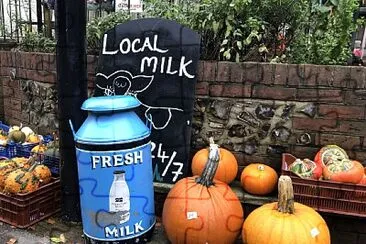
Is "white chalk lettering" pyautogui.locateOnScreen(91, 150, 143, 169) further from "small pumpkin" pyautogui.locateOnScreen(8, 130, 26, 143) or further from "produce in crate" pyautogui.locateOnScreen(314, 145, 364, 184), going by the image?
"small pumpkin" pyautogui.locateOnScreen(8, 130, 26, 143)

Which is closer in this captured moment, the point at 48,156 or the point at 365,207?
the point at 365,207

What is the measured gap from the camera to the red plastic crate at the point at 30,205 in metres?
3.14

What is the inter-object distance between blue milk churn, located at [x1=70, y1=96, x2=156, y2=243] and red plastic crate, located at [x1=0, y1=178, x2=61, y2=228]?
1.75ft

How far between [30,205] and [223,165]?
5.06ft

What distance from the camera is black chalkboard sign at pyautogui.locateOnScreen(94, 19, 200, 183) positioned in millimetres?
3426

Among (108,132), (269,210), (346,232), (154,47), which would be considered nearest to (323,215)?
(346,232)

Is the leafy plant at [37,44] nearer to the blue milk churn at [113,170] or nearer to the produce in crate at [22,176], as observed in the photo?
the produce in crate at [22,176]

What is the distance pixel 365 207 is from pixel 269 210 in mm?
693

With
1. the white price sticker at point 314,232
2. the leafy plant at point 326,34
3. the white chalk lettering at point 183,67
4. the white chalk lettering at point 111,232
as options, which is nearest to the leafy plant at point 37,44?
the white chalk lettering at point 183,67

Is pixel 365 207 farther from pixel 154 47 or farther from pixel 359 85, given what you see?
pixel 154 47

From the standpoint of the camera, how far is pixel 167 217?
9.51 feet

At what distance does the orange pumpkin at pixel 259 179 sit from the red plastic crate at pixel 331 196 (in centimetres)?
26

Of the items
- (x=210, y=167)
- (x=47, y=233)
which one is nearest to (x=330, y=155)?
(x=210, y=167)

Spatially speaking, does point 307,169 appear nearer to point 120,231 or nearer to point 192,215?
point 192,215
